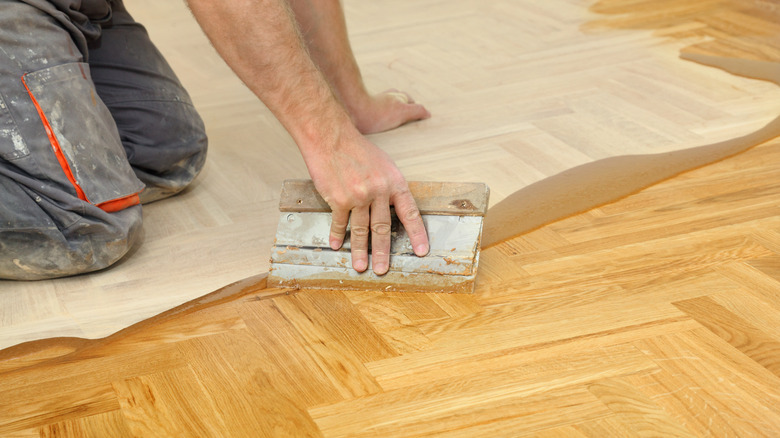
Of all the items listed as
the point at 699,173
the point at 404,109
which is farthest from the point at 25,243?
the point at 699,173

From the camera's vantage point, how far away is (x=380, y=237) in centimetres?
125

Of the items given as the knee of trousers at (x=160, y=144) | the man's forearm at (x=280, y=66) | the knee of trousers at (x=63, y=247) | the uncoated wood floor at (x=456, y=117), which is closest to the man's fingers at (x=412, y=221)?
the man's forearm at (x=280, y=66)

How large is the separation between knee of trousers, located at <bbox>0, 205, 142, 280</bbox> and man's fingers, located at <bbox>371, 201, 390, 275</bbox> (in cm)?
46

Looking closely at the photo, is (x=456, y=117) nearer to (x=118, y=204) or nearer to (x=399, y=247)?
(x=399, y=247)

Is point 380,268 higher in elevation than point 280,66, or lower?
lower

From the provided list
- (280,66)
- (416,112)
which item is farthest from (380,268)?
(416,112)

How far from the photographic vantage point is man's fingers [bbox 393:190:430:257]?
123 cm

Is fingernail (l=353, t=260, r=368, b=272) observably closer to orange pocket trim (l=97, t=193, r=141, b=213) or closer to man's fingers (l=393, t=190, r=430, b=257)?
man's fingers (l=393, t=190, r=430, b=257)

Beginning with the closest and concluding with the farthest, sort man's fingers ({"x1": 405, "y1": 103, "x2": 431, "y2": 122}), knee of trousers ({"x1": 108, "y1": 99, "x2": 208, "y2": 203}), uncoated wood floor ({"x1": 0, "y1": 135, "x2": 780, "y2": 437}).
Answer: uncoated wood floor ({"x1": 0, "y1": 135, "x2": 780, "y2": 437}), knee of trousers ({"x1": 108, "y1": 99, "x2": 208, "y2": 203}), man's fingers ({"x1": 405, "y1": 103, "x2": 431, "y2": 122})

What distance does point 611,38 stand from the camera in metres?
2.55

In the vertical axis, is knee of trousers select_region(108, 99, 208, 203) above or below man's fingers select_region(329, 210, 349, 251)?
below

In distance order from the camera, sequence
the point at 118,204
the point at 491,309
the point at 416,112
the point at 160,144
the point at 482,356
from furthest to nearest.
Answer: the point at 416,112, the point at 160,144, the point at 118,204, the point at 491,309, the point at 482,356

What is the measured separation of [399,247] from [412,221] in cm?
6

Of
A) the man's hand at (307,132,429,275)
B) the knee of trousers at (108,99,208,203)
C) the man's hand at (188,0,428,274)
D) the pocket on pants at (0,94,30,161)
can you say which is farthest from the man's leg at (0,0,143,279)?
the man's hand at (307,132,429,275)
